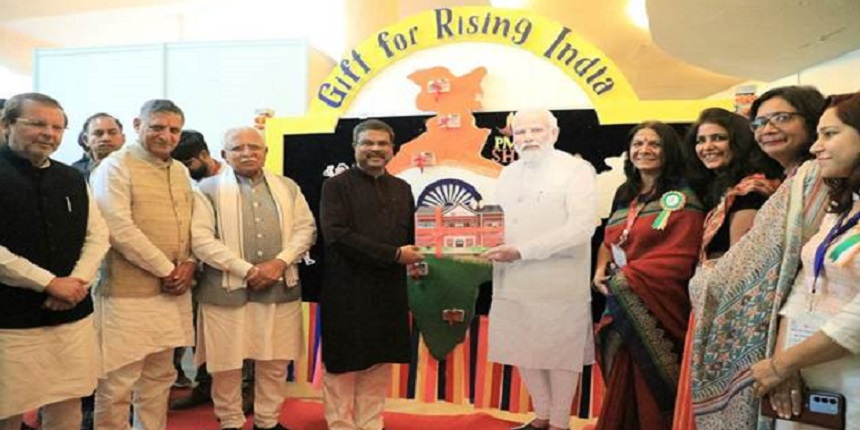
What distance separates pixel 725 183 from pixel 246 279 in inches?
82.6

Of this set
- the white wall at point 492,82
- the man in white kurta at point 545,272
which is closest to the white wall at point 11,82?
the white wall at point 492,82

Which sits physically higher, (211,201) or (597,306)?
(211,201)

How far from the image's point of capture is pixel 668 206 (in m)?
2.39

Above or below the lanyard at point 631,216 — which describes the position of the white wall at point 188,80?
above

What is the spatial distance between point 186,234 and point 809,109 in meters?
2.52

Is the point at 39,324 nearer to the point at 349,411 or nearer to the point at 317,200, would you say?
the point at 349,411

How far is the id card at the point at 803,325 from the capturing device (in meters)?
1.52

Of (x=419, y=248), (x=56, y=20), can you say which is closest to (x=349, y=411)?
(x=419, y=248)

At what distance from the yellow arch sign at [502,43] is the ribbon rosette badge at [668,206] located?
764 mm

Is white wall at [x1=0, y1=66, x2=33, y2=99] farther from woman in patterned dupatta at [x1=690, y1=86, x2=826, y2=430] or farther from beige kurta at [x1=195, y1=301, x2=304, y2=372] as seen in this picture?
woman in patterned dupatta at [x1=690, y1=86, x2=826, y2=430]

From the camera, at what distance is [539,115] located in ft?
9.87

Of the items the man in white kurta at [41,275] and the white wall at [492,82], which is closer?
the man in white kurta at [41,275]

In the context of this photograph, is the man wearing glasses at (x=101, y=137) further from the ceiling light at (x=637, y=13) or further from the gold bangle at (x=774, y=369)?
the ceiling light at (x=637, y=13)

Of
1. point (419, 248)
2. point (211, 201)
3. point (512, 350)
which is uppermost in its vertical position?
point (211, 201)
